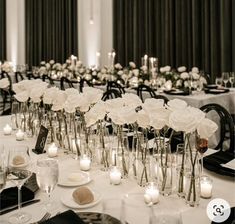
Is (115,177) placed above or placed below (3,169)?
below

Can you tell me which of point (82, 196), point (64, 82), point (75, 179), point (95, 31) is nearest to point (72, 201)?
point (82, 196)

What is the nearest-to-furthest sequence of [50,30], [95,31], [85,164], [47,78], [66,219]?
[66,219], [85,164], [47,78], [95,31], [50,30]

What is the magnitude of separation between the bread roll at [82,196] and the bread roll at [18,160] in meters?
0.32

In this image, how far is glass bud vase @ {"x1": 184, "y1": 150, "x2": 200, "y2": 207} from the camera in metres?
1.44

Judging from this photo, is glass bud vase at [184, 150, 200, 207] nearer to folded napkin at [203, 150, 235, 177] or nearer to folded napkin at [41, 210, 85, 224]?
folded napkin at [203, 150, 235, 177]

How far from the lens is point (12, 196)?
145 centimetres

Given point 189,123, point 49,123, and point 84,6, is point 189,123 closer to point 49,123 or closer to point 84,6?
point 49,123

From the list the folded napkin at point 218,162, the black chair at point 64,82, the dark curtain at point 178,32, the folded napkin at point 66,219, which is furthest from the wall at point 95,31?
the folded napkin at point 66,219

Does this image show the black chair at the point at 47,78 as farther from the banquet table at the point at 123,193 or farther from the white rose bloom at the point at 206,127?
the white rose bloom at the point at 206,127

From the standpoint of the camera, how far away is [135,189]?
1594mm

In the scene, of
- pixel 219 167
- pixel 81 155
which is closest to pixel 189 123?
pixel 219 167

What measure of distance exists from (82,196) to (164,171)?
13.8 inches

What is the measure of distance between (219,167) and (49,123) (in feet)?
3.66

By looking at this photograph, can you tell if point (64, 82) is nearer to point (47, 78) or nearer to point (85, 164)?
Result: point (47, 78)
